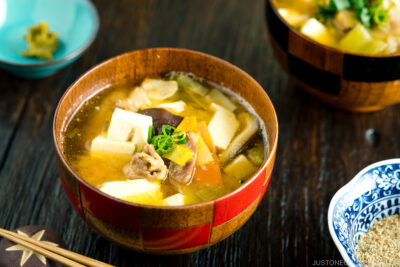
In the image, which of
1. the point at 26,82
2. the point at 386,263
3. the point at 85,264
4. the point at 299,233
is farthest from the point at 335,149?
the point at 26,82

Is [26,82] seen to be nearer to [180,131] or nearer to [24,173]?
[24,173]

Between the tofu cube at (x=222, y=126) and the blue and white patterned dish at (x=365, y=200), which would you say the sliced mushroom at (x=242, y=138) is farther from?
the blue and white patterned dish at (x=365, y=200)

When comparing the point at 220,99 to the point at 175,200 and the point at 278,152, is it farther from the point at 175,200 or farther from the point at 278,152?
the point at 175,200

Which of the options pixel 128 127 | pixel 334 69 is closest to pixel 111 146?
pixel 128 127

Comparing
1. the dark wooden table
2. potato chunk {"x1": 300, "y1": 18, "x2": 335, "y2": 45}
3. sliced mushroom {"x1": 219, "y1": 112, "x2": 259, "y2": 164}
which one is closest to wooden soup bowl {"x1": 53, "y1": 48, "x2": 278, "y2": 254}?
sliced mushroom {"x1": 219, "y1": 112, "x2": 259, "y2": 164}

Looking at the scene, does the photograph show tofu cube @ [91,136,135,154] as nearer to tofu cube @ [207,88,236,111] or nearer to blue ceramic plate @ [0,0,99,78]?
tofu cube @ [207,88,236,111]
